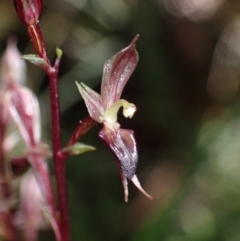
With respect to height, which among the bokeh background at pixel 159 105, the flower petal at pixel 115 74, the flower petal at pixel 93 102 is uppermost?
the flower petal at pixel 115 74

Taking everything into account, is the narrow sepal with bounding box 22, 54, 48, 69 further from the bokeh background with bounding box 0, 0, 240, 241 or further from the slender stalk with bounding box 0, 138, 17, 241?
the bokeh background with bounding box 0, 0, 240, 241

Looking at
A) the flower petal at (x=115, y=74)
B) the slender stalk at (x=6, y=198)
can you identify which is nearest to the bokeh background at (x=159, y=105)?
the slender stalk at (x=6, y=198)

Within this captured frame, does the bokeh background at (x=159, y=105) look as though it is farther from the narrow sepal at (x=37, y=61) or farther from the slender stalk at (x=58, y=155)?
the narrow sepal at (x=37, y=61)

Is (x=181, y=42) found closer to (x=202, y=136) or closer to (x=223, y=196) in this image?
(x=202, y=136)

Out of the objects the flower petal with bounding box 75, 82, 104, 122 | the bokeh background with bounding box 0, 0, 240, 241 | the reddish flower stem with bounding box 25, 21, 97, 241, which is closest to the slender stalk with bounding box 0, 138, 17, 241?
the reddish flower stem with bounding box 25, 21, 97, 241

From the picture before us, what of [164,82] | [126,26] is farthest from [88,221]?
[126,26]

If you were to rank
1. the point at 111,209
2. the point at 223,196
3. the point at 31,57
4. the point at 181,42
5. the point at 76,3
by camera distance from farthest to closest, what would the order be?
the point at 181,42
the point at 76,3
the point at 111,209
the point at 223,196
the point at 31,57
